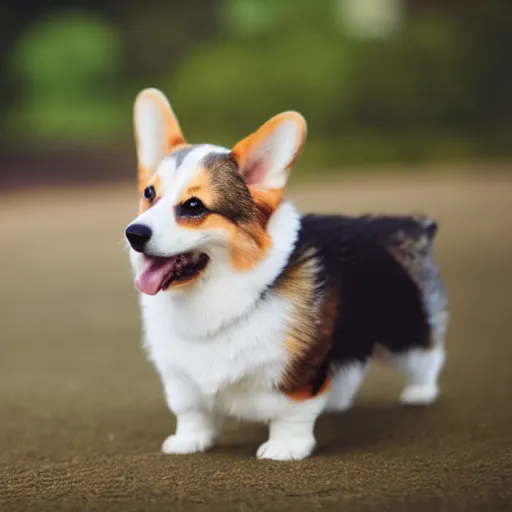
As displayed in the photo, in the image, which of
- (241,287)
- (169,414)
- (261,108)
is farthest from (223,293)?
(261,108)

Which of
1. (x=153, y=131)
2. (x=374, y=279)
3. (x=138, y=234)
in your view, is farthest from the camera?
(x=374, y=279)

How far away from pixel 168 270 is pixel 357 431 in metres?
0.49

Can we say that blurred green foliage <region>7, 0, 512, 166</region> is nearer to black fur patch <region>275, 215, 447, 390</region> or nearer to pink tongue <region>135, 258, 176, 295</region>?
black fur patch <region>275, 215, 447, 390</region>

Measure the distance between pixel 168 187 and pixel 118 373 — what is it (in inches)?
36.7

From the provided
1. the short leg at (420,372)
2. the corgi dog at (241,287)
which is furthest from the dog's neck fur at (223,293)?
the short leg at (420,372)

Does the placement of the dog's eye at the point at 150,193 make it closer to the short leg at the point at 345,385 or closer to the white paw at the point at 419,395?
the short leg at the point at 345,385

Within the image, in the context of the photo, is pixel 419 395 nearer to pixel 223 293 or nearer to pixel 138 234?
pixel 223 293

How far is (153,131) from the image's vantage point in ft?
4.49

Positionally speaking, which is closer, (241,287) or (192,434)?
(241,287)

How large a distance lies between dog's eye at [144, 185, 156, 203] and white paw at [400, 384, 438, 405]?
71 cm

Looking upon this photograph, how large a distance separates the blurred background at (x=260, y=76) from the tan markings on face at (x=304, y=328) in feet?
6.46

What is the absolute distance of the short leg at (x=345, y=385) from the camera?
4.76ft

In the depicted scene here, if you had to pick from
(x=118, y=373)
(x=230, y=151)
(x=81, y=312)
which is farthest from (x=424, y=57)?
(x=230, y=151)

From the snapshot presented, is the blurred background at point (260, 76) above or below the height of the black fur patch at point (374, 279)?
above
